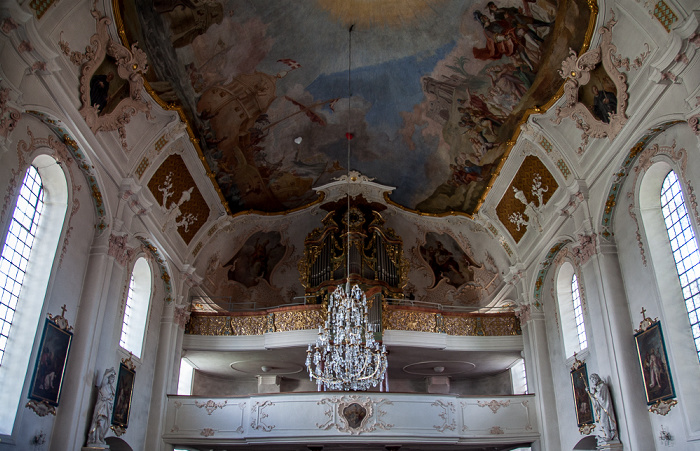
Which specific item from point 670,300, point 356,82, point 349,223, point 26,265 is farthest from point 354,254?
point 26,265

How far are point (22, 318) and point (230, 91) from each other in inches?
308

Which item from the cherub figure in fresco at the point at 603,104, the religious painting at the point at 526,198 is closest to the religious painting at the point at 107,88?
the cherub figure in fresco at the point at 603,104

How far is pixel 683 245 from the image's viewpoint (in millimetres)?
11188

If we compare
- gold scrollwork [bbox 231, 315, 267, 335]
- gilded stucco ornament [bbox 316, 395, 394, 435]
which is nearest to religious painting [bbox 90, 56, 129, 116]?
gold scrollwork [bbox 231, 315, 267, 335]

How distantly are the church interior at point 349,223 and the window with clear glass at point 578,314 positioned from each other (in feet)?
0.31

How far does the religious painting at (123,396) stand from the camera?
1374 cm

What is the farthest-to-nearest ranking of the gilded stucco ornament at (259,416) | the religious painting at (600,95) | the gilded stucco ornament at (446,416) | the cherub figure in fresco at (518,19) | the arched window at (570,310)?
the gilded stucco ornament at (446,416)
the gilded stucco ornament at (259,416)
the arched window at (570,310)
the cherub figure in fresco at (518,19)
the religious painting at (600,95)

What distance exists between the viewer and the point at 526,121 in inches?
601

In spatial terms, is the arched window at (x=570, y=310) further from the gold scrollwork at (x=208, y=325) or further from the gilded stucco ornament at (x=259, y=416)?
the gold scrollwork at (x=208, y=325)

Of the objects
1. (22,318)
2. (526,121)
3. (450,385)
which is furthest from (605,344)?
(22,318)

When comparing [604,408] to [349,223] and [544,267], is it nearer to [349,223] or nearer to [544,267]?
[544,267]

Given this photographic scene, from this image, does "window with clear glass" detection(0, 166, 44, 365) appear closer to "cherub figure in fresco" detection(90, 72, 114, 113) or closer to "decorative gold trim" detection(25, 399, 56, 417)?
"decorative gold trim" detection(25, 399, 56, 417)

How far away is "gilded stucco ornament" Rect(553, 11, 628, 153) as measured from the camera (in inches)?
476

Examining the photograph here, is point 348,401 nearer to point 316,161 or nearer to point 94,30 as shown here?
point 316,161
